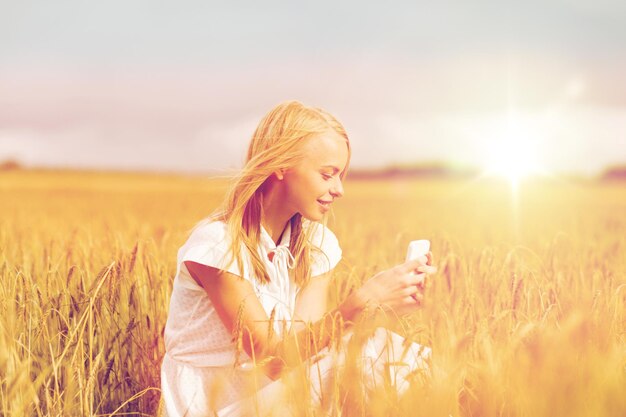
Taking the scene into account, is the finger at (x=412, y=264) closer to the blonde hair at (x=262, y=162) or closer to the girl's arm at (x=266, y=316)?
the girl's arm at (x=266, y=316)

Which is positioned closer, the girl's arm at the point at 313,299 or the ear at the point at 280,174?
the ear at the point at 280,174

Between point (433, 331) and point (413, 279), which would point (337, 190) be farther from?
point (433, 331)

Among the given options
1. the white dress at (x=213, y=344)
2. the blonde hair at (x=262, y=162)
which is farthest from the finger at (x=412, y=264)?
the blonde hair at (x=262, y=162)

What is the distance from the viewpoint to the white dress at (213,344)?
1.87m

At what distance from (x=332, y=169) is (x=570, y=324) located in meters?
0.75

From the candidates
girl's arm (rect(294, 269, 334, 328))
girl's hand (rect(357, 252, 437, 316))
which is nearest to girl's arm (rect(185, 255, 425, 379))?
girl's hand (rect(357, 252, 437, 316))

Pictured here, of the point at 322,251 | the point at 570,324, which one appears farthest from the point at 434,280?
the point at 570,324

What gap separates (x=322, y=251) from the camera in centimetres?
218

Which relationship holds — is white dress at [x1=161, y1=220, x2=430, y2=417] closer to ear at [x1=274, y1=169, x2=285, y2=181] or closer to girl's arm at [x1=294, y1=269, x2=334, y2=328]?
girl's arm at [x1=294, y1=269, x2=334, y2=328]

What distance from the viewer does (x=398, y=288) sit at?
175 centimetres

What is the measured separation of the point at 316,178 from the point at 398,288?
1.25 feet

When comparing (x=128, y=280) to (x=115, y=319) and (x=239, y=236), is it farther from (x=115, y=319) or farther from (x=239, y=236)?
(x=239, y=236)

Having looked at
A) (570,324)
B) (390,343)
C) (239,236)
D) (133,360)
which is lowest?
(133,360)

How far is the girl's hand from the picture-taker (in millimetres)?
1742
